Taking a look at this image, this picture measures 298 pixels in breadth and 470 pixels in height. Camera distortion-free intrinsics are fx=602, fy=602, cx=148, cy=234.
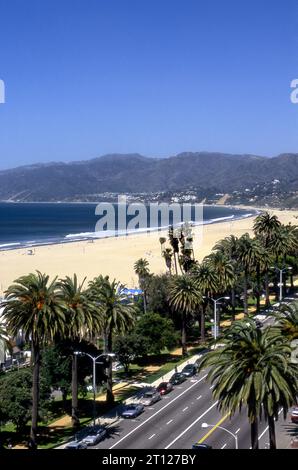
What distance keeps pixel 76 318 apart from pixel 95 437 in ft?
26.5

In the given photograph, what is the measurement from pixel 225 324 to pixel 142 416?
33425 millimetres

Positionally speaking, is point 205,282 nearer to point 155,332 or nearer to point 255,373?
point 155,332

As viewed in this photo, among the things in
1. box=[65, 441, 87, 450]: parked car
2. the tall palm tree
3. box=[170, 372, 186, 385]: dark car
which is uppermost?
the tall palm tree

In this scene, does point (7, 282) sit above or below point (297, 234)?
below

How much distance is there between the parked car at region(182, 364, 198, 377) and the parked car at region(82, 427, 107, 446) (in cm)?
1468

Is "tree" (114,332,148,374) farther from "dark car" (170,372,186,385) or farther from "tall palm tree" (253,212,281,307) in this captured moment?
"tall palm tree" (253,212,281,307)

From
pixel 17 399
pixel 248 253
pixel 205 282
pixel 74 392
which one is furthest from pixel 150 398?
pixel 248 253

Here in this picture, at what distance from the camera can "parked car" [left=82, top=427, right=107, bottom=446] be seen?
117 ft

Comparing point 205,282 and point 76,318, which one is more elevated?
point 76,318

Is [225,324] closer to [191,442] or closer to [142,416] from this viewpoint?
[142,416]

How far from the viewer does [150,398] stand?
144ft


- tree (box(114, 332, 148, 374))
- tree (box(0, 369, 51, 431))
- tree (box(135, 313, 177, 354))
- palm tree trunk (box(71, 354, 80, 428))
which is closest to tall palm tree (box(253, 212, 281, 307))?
tree (box(135, 313, 177, 354))

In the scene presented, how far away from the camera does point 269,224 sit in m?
85.4
